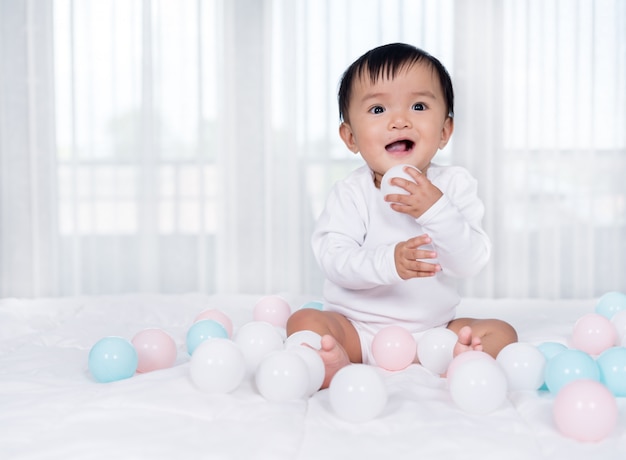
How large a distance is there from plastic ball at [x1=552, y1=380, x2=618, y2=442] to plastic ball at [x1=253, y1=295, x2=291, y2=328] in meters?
0.88

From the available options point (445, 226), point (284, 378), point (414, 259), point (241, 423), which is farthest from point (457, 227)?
point (241, 423)

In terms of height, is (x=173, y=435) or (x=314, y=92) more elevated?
(x=314, y=92)

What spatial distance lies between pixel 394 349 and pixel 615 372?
1.23 feet

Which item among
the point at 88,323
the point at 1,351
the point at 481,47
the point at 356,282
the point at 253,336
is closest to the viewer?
the point at 253,336

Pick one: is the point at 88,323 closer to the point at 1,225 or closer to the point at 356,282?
the point at 356,282

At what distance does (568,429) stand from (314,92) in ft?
6.62

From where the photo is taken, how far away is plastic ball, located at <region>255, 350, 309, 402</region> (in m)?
1.10

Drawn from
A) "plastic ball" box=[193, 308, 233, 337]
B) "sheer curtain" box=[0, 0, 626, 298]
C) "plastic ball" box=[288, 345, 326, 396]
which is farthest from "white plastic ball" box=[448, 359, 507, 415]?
"sheer curtain" box=[0, 0, 626, 298]

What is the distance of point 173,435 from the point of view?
95 cm

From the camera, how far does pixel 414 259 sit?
1.29 metres

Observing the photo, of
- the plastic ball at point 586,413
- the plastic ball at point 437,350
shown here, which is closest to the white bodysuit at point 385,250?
the plastic ball at point 437,350

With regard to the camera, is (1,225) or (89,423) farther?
(1,225)

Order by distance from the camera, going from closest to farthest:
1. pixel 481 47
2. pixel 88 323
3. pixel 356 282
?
1. pixel 356 282
2. pixel 88 323
3. pixel 481 47

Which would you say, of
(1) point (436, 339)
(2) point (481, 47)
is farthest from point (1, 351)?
(2) point (481, 47)
